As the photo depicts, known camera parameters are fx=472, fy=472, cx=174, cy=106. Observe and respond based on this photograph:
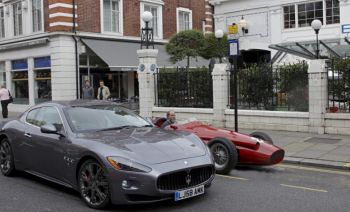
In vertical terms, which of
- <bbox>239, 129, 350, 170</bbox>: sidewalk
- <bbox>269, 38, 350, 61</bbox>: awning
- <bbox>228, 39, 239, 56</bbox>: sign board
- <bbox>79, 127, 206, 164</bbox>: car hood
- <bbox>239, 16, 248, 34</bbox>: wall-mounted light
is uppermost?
<bbox>239, 16, 248, 34</bbox>: wall-mounted light

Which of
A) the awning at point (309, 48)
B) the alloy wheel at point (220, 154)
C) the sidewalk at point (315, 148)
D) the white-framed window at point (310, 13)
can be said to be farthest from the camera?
the white-framed window at point (310, 13)

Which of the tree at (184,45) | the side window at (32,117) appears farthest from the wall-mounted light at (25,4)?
the side window at (32,117)

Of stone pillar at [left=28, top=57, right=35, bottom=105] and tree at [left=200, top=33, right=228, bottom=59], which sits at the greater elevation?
tree at [left=200, top=33, right=228, bottom=59]

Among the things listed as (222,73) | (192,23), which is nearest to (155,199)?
(222,73)

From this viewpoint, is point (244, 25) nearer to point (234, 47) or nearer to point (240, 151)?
point (234, 47)

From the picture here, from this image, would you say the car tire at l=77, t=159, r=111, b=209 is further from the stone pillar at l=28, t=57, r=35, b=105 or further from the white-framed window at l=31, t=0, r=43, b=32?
the stone pillar at l=28, t=57, r=35, b=105

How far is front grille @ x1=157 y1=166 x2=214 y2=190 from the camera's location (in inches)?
224

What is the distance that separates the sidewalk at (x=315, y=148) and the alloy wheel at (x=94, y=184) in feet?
15.9

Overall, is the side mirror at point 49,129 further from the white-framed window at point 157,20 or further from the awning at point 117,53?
the white-framed window at point 157,20

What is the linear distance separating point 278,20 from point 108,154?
24.7 metres

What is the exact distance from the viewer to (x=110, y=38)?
25422mm

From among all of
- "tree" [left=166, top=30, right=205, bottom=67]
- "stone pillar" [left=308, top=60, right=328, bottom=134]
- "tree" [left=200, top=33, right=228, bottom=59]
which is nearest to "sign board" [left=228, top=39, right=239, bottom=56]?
"stone pillar" [left=308, top=60, right=328, bottom=134]

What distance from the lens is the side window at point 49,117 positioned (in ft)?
22.9

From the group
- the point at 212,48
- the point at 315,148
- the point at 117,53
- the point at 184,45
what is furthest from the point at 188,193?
the point at 212,48
